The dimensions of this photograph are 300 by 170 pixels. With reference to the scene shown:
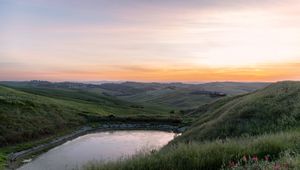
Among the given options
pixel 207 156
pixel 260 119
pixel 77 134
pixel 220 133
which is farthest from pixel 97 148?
pixel 207 156

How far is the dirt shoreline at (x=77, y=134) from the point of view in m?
33.5

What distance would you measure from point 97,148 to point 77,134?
12084 mm

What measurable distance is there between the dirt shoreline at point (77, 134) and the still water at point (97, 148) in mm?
994

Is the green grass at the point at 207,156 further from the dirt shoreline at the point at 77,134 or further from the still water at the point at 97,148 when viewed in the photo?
the dirt shoreline at the point at 77,134

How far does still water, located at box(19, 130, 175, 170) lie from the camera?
3191 centimetres

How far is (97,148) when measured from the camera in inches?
1628

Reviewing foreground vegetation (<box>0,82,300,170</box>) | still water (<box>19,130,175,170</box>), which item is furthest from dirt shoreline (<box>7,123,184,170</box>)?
foreground vegetation (<box>0,82,300,170</box>)

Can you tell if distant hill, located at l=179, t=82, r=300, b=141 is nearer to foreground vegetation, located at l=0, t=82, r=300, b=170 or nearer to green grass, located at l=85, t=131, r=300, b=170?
foreground vegetation, located at l=0, t=82, r=300, b=170

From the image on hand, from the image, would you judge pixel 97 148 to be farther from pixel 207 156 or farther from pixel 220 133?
pixel 207 156

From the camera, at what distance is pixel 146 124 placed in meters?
64.4

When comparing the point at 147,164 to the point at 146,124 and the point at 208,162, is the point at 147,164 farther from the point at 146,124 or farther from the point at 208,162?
the point at 146,124

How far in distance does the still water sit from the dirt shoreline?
0.99 metres

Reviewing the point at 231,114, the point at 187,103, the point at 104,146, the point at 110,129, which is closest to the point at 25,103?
the point at 110,129

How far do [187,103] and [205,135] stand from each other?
119181 millimetres
